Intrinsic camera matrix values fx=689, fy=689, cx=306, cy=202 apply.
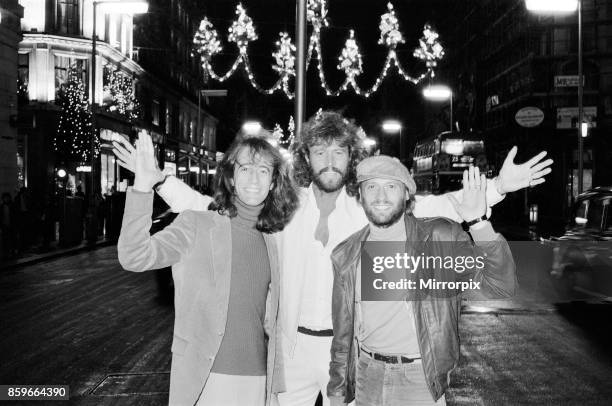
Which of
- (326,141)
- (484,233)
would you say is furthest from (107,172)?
(484,233)

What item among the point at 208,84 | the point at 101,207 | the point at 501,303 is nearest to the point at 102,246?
the point at 101,207

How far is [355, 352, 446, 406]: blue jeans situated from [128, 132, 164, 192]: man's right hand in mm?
1401

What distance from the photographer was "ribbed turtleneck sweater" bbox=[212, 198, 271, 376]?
11.2 feet

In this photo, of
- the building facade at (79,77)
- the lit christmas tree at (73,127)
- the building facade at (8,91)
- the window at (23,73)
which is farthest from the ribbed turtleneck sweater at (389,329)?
the window at (23,73)

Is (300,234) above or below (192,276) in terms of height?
above

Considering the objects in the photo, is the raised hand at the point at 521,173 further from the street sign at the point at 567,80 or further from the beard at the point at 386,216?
the street sign at the point at 567,80

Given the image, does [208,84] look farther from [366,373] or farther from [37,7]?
[366,373]

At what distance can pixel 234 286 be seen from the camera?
11.3 feet

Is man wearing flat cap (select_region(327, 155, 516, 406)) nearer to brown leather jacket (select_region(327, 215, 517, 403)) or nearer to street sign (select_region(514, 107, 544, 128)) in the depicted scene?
brown leather jacket (select_region(327, 215, 517, 403))

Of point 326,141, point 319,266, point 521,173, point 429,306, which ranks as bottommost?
point 429,306

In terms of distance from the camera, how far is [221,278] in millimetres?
3404

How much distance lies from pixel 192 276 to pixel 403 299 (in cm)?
106

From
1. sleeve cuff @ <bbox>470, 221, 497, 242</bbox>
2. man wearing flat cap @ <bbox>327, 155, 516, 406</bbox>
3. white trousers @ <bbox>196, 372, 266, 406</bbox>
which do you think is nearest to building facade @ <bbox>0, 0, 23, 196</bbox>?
white trousers @ <bbox>196, 372, 266, 406</bbox>

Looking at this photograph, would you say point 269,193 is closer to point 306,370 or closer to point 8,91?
point 306,370
